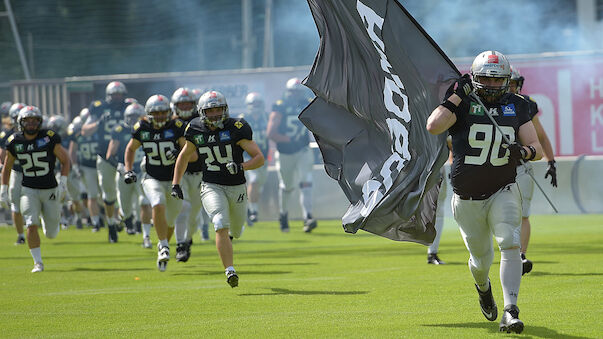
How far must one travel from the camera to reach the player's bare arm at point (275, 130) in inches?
674

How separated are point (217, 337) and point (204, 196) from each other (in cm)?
328

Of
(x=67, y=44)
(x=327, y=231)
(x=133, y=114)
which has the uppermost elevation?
(x=67, y=44)

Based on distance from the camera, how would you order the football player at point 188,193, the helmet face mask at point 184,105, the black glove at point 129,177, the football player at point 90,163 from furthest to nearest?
the football player at point 90,163
the helmet face mask at point 184,105
the football player at point 188,193
the black glove at point 129,177

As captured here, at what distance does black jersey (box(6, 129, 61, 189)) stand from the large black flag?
157 inches

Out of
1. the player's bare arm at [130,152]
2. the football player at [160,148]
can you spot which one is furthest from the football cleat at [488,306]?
the player's bare arm at [130,152]

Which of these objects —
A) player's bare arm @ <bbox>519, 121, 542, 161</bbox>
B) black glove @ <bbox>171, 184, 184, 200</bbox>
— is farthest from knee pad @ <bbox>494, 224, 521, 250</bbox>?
black glove @ <bbox>171, 184, 184, 200</bbox>

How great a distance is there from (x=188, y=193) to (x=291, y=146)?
192 inches

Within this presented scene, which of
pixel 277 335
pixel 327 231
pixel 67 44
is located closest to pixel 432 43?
pixel 277 335

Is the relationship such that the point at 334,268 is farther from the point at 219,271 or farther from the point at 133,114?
the point at 133,114

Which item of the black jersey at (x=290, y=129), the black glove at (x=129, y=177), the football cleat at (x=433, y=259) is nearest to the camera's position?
the football cleat at (x=433, y=259)

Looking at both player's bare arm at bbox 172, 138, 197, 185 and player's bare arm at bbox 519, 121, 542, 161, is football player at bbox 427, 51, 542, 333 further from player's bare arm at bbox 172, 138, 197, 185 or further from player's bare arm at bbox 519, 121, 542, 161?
player's bare arm at bbox 172, 138, 197, 185

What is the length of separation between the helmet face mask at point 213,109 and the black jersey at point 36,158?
282 cm

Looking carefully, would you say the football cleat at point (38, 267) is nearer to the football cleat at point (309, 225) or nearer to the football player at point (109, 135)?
the football player at point (109, 135)

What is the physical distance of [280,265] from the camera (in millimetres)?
11891
